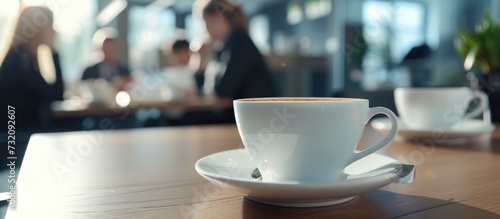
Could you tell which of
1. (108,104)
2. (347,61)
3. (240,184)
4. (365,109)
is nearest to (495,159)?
(365,109)

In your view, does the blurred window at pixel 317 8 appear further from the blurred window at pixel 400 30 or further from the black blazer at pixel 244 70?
the black blazer at pixel 244 70

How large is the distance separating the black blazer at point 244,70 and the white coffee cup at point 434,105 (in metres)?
1.06

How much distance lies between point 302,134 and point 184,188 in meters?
0.10

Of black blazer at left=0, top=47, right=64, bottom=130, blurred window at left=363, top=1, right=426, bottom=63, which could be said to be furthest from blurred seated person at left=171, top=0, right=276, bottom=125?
blurred window at left=363, top=1, right=426, bottom=63

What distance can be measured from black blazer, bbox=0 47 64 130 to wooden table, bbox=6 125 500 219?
1062mm

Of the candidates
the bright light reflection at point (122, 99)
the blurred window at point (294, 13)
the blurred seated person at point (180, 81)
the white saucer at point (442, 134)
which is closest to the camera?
the white saucer at point (442, 134)

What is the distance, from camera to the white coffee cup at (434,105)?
571 millimetres

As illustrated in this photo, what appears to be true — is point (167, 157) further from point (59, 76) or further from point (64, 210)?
point (59, 76)

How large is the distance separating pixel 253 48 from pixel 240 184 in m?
1.48

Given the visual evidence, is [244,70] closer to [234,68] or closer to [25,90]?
[234,68]

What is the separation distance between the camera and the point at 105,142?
24.1 inches

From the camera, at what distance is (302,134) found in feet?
0.94

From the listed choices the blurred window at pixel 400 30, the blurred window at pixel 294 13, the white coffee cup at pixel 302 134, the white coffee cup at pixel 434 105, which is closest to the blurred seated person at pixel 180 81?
the white coffee cup at pixel 434 105

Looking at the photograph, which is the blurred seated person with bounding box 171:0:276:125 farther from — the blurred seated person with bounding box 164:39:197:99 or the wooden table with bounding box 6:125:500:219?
the wooden table with bounding box 6:125:500:219
